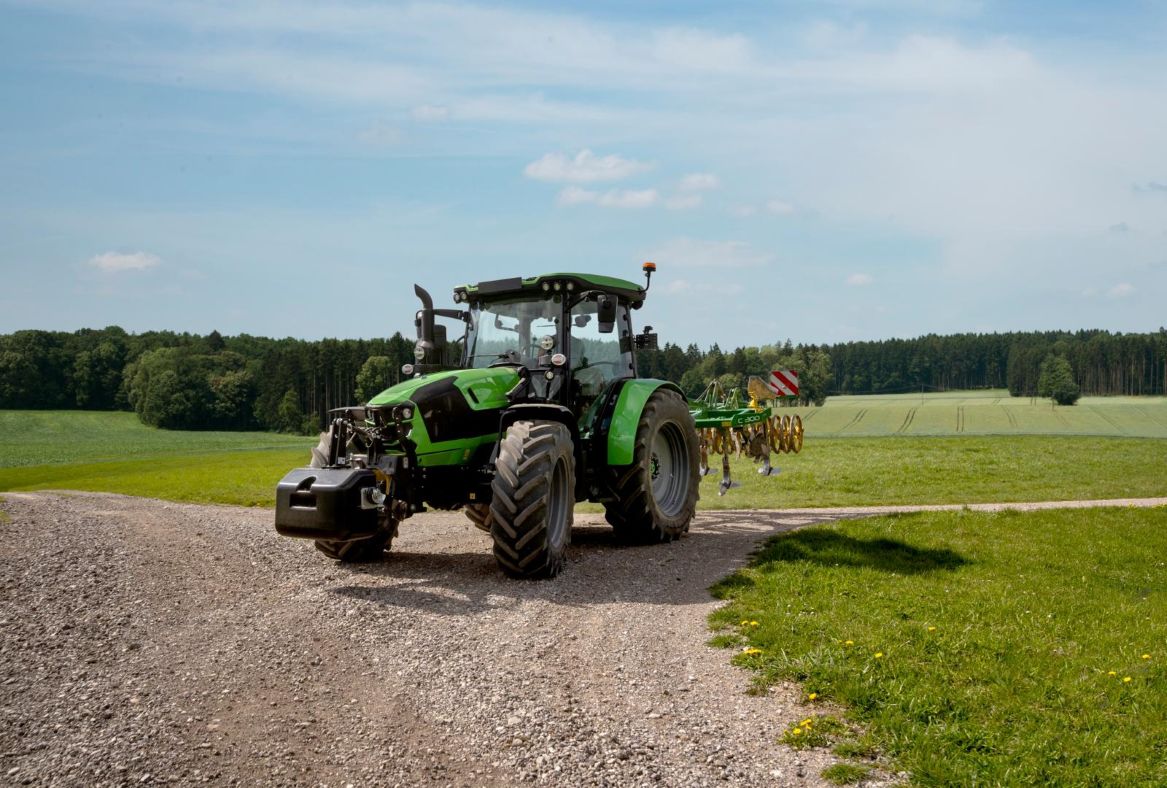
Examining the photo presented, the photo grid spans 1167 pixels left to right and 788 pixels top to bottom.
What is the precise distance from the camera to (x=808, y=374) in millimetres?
63375

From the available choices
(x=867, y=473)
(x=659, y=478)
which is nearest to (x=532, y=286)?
(x=659, y=478)

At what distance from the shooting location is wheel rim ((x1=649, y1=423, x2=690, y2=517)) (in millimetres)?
12391

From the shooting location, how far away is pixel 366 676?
6.29 meters

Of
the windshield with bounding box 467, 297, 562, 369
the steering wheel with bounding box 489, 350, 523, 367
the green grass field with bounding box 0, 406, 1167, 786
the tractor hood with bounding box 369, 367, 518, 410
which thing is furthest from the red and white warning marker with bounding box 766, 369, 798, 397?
the tractor hood with bounding box 369, 367, 518, 410

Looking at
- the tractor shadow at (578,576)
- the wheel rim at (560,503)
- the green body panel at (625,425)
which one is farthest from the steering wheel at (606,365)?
the tractor shadow at (578,576)

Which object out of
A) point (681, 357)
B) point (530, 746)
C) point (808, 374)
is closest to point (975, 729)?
point (530, 746)

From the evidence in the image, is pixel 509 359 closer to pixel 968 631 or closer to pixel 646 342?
pixel 646 342

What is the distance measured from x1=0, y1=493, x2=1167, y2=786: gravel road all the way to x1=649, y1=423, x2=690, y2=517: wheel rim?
200 centimetres

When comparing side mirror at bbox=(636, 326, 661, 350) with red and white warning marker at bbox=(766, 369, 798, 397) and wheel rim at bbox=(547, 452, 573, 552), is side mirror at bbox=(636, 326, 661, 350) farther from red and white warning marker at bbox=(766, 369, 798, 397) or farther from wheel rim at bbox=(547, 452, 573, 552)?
red and white warning marker at bbox=(766, 369, 798, 397)

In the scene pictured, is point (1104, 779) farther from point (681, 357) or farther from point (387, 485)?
point (681, 357)

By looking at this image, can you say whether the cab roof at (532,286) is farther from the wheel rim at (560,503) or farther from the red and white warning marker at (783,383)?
the red and white warning marker at (783,383)

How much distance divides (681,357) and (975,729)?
49257 millimetres

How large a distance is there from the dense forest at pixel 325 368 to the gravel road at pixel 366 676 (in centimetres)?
3405

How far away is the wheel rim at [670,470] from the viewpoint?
12.4 m
